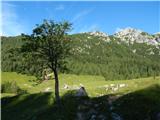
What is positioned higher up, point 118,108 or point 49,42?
point 49,42

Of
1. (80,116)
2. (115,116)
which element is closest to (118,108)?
(115,116)

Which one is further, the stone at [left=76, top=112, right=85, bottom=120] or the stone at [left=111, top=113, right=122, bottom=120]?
the stone at [left=76, top=112, right=85, bottom=120]

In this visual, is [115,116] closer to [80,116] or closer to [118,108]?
[118,108]

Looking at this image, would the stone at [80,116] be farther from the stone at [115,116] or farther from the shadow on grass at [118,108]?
the stone at [115,116]

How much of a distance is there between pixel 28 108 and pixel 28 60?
19.1 m

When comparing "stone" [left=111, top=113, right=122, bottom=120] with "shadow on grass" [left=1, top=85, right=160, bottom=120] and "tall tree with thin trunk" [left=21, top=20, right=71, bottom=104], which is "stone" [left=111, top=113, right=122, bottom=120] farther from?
"tall tree with thin trunk" [left=21, top=20, right=71, bottom=104]

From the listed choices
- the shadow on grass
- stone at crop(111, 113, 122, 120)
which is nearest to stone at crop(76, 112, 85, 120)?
the shadow on grass

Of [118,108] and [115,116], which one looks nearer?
[115,116]

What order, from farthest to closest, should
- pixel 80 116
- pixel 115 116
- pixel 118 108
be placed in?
pixel 118 108 < pixel 80 116 < pixel 115 116

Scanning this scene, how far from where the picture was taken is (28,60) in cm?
5944

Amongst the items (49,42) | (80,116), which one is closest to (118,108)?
(80,116)

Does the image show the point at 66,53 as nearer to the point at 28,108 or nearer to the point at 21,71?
the point at 21,71


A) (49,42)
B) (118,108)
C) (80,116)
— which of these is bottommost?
(80,116)

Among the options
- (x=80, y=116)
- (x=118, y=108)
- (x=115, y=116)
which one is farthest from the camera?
(x=118, y=108)
